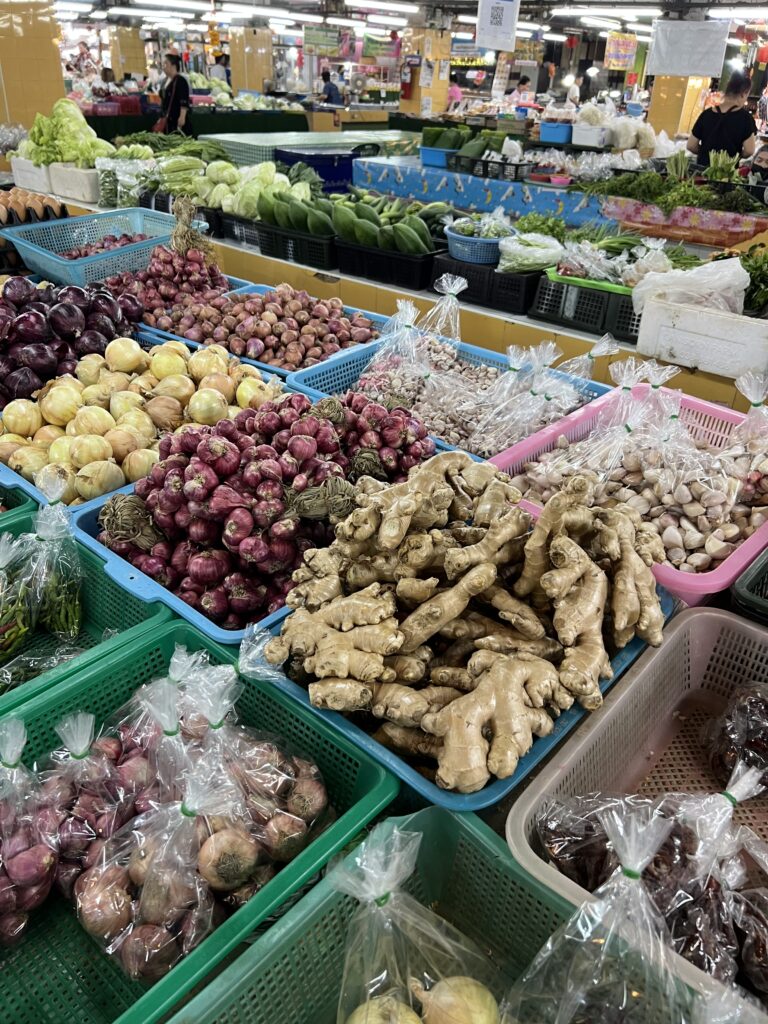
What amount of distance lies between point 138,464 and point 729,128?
7.46m

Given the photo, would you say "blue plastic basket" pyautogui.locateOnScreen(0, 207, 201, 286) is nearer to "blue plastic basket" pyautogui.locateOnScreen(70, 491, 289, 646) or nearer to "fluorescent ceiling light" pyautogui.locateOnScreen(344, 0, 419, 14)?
"blue plastic basket" pyautogui.locateOnScreen(70, 491, 289, 646)

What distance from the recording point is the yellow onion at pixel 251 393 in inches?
104

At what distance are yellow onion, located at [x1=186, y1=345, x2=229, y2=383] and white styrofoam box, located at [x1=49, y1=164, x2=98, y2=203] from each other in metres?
4.24

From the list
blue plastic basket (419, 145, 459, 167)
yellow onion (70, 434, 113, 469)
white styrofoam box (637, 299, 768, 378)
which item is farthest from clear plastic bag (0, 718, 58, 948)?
blue plastic basket (419, 145, 459, 167)

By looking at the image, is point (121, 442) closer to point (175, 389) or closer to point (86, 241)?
point (175, 389)

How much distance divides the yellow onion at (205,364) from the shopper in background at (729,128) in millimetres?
6446

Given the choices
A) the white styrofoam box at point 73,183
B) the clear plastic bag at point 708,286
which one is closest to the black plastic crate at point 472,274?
the clear plastic bag at point 708,286

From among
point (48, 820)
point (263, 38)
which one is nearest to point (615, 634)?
point (48, 820)

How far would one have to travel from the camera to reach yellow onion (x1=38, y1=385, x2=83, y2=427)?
8.47 ft

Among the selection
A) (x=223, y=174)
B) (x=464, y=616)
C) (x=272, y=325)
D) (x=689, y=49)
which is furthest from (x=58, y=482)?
(x=689, y=49)

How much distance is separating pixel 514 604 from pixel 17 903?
115 centimetres

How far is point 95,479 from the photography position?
7.48ft

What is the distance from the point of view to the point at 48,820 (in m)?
1.36

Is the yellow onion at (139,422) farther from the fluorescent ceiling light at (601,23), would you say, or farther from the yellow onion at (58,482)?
the fluorescent ceiling light at (601,23)
